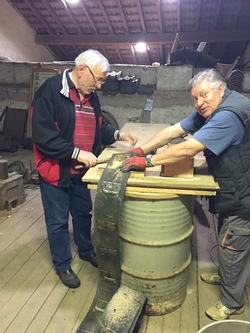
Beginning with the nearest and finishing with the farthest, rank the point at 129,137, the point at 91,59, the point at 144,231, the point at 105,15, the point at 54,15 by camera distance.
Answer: the point at 144,231 → the point at 91,59 → the point at 129,137 → the point at 105,15 → the point at 54,15

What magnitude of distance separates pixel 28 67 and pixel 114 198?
17.1ft

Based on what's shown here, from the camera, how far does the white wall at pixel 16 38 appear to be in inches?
281

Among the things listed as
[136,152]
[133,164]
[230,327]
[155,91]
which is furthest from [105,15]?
[230,327]

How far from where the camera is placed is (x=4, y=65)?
5.94 metres

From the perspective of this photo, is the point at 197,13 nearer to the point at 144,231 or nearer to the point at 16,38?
the point at 16,38

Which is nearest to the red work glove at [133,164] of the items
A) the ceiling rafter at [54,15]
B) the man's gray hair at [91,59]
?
the man's gray hair at [91,59]

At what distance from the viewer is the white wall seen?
7.12 meters

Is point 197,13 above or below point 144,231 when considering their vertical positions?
above

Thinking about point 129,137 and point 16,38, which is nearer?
point 129,137

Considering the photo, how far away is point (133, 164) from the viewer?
5.29 ft

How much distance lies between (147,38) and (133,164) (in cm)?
716

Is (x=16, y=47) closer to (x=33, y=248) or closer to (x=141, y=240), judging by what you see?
(x=33, y=248)

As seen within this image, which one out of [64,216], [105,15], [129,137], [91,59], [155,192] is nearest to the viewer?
[155,192]

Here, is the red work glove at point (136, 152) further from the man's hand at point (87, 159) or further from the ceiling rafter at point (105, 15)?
the ceiling rafter at point (105, 15)
